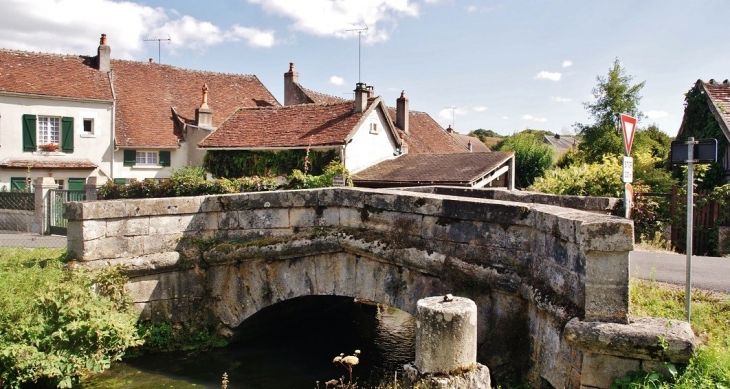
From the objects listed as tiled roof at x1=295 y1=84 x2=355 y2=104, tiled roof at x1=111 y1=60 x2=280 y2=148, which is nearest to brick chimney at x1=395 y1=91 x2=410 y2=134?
tiled roof at x1=295 y1=84 x2=355 y2=104

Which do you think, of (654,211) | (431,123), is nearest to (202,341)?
(654,211)

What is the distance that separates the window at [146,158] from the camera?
2692cm

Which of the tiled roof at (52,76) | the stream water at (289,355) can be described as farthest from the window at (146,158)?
the stream water at (289,355)

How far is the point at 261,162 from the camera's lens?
22594mm

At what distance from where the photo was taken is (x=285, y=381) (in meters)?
7.55

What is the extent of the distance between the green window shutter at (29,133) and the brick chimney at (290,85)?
471 inches

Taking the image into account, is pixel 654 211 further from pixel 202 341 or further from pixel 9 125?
pixel 9 125

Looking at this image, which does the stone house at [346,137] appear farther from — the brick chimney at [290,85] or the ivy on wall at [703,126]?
the brick chimney at [290,85]

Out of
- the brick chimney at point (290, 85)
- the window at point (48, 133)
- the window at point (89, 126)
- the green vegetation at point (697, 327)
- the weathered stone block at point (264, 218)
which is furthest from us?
the brick chimney at point (290, 85)

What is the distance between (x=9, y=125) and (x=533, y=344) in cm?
2468

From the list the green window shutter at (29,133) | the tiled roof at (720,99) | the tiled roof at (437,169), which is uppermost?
the tiled roof at (720,99)

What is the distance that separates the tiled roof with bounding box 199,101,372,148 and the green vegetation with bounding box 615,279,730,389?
1579 cm

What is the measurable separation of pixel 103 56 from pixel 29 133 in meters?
5.03

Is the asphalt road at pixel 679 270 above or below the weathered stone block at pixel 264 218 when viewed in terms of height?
below
